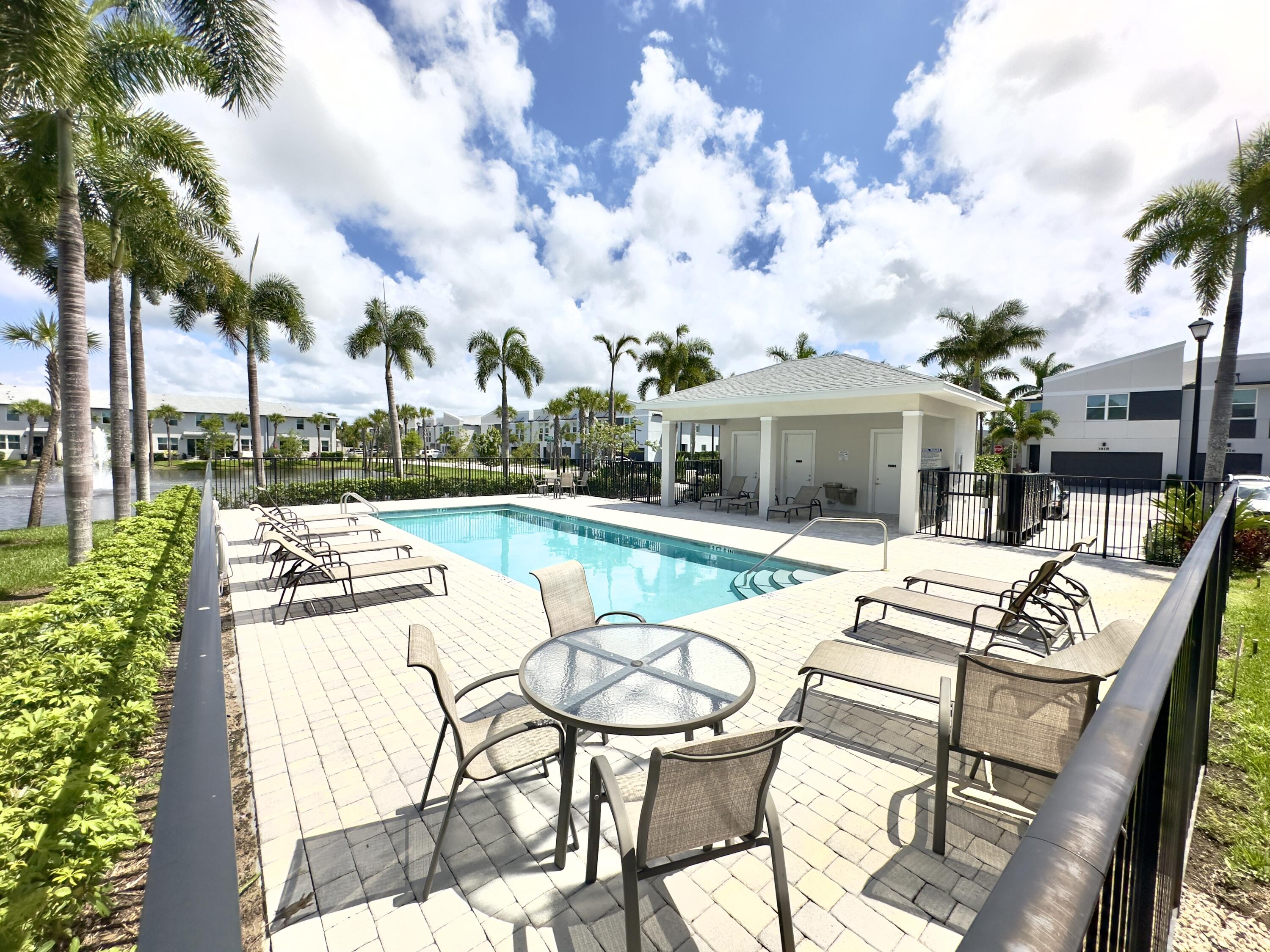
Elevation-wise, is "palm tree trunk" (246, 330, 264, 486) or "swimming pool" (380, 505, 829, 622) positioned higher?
"palm tree trunk" (246, 330, 264, 486)

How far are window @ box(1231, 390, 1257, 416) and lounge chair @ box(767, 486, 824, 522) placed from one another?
95.0ft

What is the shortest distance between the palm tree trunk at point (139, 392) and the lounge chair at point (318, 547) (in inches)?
264

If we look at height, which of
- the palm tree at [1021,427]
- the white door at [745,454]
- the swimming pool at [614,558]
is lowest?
the swimming pool at [614,558]

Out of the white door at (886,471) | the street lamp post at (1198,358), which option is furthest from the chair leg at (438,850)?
the white door at (886,471)

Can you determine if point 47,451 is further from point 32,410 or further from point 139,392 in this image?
point 32,410

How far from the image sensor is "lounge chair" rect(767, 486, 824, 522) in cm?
1609

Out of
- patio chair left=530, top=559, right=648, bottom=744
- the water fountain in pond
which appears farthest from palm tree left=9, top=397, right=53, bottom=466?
patio chair left=530, top=559, right=648, bottom=744

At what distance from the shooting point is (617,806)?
2.29m

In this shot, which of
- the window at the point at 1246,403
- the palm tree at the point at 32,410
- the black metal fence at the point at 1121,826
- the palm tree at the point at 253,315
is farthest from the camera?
the palm tree at the point at 32,410

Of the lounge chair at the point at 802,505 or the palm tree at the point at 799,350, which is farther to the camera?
the palm tree at the point at 799,350

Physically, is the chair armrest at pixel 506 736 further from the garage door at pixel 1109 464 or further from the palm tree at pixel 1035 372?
the palm tree at pixel 1035 372

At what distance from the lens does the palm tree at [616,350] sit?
33469mm

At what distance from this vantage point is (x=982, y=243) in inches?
678

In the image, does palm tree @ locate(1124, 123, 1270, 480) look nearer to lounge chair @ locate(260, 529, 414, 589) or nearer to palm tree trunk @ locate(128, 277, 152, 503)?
lounge chair @ locate(260, 529, 414, 589)
